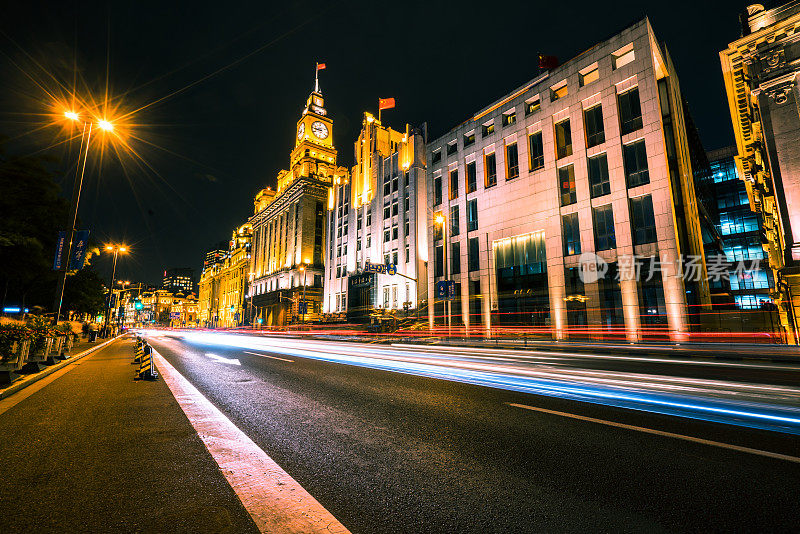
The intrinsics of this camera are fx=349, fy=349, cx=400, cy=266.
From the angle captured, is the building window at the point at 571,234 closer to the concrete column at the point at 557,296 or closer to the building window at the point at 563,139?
the concrete column at the point at 557,296

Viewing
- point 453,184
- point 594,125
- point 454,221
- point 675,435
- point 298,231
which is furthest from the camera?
point 298,231

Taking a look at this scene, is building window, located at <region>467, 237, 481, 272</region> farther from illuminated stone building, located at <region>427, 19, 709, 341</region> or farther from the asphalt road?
the asphalt road

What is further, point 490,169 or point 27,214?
point 490,169

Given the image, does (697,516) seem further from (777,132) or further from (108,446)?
(777,132)

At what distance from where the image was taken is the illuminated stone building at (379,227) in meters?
43.5

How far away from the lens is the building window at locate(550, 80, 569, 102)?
31750mm

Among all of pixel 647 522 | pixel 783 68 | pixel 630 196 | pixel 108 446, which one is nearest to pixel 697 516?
pixel 647 522

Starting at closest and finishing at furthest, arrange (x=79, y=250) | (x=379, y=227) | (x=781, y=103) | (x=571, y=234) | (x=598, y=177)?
(x=79, y=250) < (x=781, y=103) < (x=598, y=177) < (x=571, y=234) < (x=379, y=227)

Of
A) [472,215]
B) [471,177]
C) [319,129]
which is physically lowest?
[472,215]

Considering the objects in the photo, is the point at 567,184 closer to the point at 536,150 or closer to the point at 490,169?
the point at 536,150

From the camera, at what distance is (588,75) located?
30312mm

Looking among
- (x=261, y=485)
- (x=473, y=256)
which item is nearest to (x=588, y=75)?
(x=473, y=256)

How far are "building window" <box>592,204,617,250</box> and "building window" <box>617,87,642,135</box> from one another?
6162 millimetres

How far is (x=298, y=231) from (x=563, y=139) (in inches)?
2221
